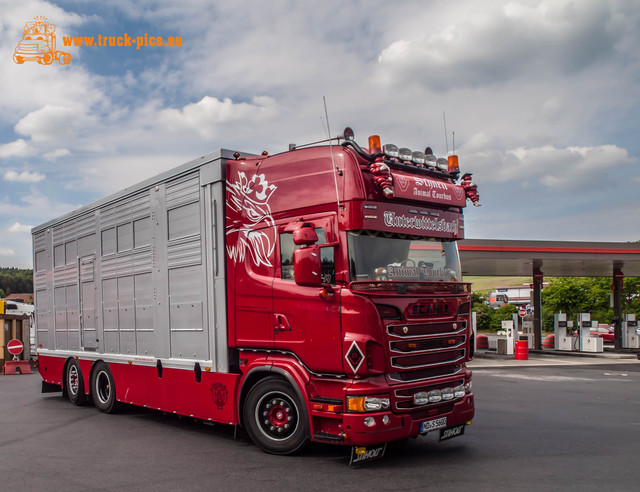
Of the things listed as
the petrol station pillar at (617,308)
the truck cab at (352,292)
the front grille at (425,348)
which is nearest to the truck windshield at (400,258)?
the truck cab at (352,292)

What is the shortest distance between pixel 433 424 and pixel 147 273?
497cm

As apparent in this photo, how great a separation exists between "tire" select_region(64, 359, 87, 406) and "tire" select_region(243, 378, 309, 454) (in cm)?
563

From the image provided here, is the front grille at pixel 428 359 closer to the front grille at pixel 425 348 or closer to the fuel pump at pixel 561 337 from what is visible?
the front grille at pixel 425 348

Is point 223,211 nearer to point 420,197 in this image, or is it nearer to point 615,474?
point 420,197

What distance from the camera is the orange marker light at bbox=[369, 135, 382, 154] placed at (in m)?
6.96

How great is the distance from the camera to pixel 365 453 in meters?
6.34

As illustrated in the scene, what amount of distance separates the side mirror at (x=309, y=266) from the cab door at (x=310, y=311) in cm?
24

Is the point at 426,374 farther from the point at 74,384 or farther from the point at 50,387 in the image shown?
the point at 50,387

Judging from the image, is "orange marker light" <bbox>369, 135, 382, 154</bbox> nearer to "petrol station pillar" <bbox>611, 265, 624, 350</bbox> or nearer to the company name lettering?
the company name lettering

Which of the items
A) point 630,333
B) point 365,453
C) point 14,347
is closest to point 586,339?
point 630,333

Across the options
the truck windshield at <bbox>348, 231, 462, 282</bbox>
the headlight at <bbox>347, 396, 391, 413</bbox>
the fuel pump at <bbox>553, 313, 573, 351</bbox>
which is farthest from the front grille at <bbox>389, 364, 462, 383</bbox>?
the fuel pump at <bbox>553, 313, 573, 351</bbox>

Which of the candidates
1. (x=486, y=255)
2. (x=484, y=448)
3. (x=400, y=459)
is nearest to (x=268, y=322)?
(x=400, y=459)

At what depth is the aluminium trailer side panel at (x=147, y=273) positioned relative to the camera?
26.2ft

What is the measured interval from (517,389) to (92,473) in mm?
10099
